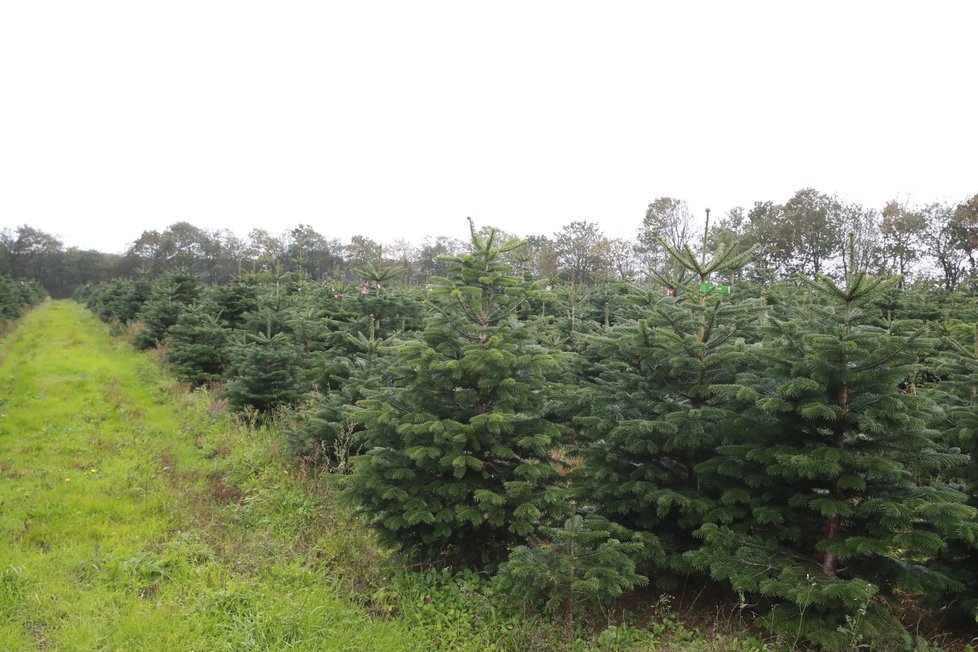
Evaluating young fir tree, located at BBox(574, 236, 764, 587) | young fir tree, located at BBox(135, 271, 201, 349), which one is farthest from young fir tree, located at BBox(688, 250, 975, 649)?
young fir tree, located at BBox(135, 271, 201, 349)

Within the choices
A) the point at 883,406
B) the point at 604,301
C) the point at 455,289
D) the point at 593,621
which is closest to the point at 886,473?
the point at 883,406

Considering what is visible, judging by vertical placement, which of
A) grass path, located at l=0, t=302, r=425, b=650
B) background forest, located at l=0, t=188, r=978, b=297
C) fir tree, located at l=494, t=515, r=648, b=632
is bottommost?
grass path, located at l=0, t=302, r=425, b=650

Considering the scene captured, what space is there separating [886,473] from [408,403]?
4.07 m

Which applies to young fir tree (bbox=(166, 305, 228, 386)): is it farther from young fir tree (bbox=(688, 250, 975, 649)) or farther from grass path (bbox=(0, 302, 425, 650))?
young fir tree (bbox=(688, 250, 975, 649))

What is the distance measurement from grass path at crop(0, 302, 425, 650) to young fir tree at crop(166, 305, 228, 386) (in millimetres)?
2542

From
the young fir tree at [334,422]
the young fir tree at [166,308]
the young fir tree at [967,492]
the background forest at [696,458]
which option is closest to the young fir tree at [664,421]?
the background forest at [696,458]

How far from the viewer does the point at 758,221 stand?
38.8 meters

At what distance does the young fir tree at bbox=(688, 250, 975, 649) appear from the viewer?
368cm

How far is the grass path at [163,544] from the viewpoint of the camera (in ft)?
13.4

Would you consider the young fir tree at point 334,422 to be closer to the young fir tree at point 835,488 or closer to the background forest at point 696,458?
the background forest at point 696,458

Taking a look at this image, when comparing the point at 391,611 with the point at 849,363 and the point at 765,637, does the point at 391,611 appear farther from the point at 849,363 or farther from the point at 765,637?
the point at 849,363

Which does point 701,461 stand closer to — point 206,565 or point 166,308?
point 206,565

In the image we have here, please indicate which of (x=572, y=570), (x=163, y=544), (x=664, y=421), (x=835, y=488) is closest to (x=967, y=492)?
(x=835, y=488)

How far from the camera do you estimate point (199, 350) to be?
1323 centimetres
